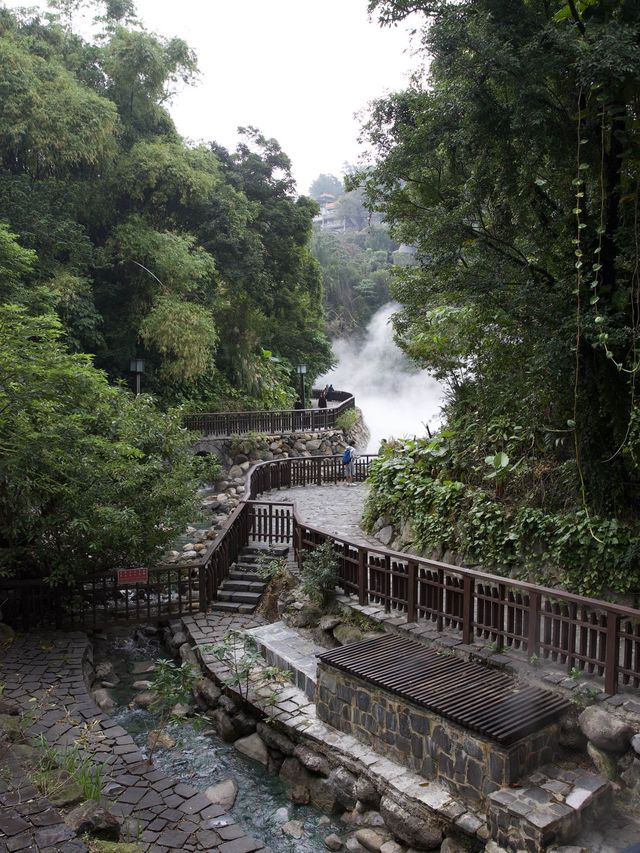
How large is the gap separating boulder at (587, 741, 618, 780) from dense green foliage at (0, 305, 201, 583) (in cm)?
714

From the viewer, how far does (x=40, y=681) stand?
8.71 meters

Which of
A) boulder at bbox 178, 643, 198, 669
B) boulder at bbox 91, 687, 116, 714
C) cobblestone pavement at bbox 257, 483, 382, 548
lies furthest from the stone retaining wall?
cobblestone pavement at bbox 257, 483, 382, 548

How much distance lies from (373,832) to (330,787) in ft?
2.58

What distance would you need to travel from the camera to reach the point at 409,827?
627cm

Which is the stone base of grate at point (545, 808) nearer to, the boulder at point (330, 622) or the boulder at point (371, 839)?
the boulder at point (371, 839)

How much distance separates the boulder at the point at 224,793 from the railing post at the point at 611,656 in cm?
420

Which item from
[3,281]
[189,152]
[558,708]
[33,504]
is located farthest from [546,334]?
[189,152]

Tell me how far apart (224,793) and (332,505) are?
892 cm

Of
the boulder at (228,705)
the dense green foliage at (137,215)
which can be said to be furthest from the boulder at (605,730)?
the dense green foliage at (137,215)

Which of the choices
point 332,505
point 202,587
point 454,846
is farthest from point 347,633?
point 332,505

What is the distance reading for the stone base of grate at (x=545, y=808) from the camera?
5.47 meters

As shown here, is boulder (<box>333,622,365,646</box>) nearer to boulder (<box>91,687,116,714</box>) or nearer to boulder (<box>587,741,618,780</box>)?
boulder (<box>91,687,116,714</box>)

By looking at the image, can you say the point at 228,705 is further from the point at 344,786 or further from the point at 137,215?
the point at 137,215

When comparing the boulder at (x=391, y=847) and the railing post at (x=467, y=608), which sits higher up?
the railing post at (x=467, y=608)
